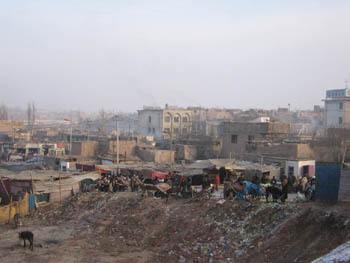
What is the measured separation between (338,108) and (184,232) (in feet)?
164

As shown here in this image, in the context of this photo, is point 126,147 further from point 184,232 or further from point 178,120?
point 178,120

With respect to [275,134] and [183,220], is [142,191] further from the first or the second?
[275,134]

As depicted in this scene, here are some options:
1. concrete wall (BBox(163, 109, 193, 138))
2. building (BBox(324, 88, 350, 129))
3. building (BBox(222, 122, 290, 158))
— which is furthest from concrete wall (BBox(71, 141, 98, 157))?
building (BBox(324, 88, 350, 129))

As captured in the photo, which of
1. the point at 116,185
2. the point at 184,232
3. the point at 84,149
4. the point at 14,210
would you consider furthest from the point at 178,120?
the point at 184,232

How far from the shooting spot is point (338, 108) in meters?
56.9

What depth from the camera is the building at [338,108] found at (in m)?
55.8

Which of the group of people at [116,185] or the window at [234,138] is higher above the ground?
the window at [234,138]

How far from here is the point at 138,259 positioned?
1155 centimetres

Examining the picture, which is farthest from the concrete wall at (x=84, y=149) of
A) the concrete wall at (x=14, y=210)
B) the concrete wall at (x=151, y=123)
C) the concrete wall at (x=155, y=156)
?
the concrete wall at (x=151, y=123)

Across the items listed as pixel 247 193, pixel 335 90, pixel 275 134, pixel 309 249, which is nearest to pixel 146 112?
pixel 335 90

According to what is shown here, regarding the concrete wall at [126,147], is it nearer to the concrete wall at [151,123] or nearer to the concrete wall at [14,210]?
the concrete wall at [14,210]

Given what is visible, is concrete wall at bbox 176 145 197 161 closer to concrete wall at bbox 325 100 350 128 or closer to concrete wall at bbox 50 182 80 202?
concrete wall at bbox 50 182 80 202

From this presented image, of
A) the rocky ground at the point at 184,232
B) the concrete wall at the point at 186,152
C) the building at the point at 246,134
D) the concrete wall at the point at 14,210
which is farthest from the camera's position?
the concrete wall at the point at 186,152

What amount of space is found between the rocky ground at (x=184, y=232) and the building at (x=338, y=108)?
4541 centimetres
